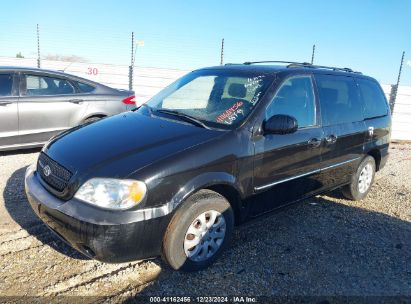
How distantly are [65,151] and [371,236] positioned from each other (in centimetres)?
342

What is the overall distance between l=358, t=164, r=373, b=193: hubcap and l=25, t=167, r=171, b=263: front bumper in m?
3.52

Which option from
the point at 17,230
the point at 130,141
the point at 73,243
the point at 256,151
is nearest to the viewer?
the point at 73,243

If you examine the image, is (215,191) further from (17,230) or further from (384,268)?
(17,230)

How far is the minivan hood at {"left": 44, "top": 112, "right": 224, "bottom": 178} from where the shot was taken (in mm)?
2855

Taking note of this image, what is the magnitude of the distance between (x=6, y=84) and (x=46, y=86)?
0.62m

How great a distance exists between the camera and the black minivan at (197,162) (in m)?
2.74

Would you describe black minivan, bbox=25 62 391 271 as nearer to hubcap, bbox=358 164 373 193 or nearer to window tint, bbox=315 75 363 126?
window tint, bbox=315 75 363 126

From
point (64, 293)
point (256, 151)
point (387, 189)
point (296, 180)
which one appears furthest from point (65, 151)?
point (387, 189)

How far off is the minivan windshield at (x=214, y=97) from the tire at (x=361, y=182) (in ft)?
7.35

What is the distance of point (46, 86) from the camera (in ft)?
21.0

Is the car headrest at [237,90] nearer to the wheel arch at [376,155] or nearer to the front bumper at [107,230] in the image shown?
the front bumper at [107,230]

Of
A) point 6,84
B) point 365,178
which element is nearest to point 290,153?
point 365,178

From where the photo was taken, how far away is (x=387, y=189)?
6.23 metres

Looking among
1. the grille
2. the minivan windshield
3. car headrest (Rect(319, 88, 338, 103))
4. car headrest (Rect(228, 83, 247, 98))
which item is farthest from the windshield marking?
the grille
